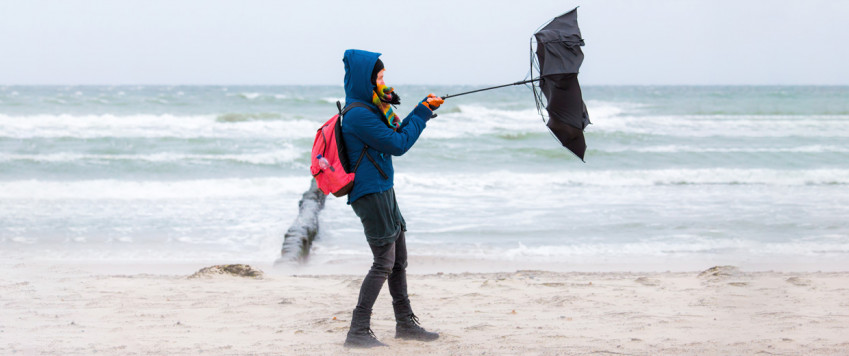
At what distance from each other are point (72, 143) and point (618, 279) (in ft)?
53.5

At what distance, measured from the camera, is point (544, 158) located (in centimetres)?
1662

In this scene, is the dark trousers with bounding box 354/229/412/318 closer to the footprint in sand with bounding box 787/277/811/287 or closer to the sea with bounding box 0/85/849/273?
the sea with bounding box 0/85/849/273

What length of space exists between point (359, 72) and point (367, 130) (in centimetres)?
28

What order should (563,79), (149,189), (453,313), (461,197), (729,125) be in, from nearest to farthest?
1. (563,79)
2. (453,313)
3. (461,197)
4. (149,189)
5. (729,125)

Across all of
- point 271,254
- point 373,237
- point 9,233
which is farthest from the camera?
point 9,233

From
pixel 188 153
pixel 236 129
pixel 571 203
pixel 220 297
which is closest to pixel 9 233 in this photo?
pixel 220 297

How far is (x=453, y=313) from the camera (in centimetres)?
455

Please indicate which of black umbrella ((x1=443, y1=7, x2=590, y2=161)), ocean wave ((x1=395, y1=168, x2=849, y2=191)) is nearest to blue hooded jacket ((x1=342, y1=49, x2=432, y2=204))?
black umbrella ((x1=443, y1=7, x2=590, y2=161))

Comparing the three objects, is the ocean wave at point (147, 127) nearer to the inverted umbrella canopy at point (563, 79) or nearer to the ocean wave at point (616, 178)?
the ocean wave at point (616, 178)

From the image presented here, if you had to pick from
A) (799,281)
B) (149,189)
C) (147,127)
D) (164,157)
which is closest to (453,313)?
(799,281)

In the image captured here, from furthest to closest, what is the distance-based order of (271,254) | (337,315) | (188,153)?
(188,153) < (271,254) < (337,315)

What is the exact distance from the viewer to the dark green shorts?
3338mm

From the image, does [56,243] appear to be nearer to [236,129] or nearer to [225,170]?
[225,170]

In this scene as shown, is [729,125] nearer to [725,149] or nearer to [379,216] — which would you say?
[725,149]
